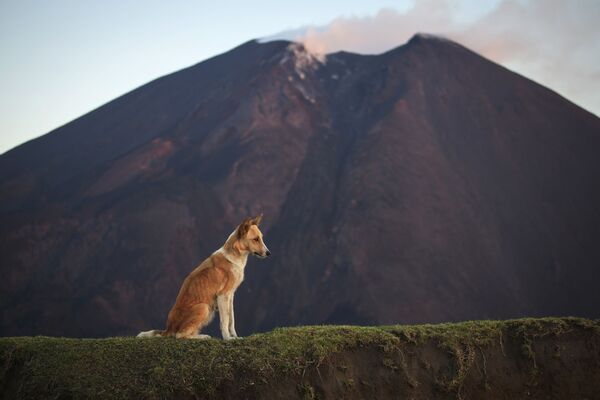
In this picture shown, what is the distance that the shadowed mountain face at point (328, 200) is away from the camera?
43094mm

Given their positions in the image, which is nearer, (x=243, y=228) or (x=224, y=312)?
(x=224, y=312)

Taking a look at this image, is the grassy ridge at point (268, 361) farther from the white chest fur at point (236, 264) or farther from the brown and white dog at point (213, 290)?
the white chest fur at point (236, 264)

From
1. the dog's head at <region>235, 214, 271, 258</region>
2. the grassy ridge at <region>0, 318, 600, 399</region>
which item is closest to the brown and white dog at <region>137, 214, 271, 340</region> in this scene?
the dog's head at <region>235, 214, 271, 258</region>

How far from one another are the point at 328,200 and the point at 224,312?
4189 centimetres

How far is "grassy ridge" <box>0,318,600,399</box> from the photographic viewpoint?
8453 millimetres

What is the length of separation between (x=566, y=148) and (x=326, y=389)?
52657 mm

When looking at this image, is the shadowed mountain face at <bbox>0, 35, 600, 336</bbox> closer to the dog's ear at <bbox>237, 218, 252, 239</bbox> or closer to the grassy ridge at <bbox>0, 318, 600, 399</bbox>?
the grassy ridge at <bbox>0, 318, 600, 399</bbox>

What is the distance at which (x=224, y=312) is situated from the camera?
9.74 metres

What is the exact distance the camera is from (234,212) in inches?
1999

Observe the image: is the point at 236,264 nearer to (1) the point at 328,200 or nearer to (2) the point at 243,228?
(2) the point at 243,228

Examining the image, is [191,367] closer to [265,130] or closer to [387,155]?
[387,155]

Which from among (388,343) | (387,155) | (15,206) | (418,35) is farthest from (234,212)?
(388,343)

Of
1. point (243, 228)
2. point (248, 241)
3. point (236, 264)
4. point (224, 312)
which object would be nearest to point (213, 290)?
point (224, 312)

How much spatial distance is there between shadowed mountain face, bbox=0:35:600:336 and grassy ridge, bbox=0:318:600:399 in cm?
2996
